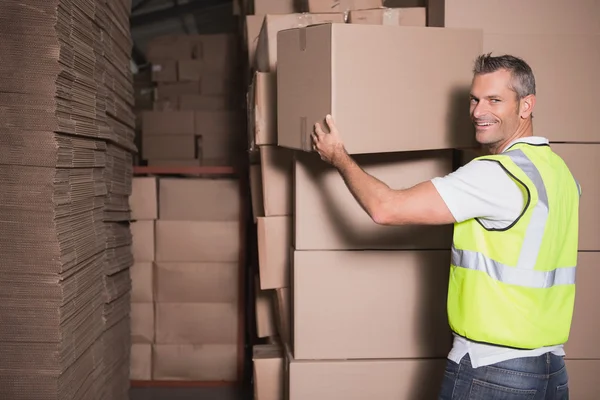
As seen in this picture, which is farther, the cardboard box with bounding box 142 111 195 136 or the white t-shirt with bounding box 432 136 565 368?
the cardboard box with bounding box 142 111 195 136

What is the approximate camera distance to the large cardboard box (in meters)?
2.38

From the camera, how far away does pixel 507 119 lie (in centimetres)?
191

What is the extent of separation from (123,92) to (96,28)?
1.97 feet

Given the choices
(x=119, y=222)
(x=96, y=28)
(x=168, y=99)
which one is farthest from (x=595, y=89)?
(x=168, y=99)

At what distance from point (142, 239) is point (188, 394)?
1017 millimetres

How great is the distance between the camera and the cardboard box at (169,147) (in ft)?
14.9

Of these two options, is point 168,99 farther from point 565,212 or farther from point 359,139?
point 565,212

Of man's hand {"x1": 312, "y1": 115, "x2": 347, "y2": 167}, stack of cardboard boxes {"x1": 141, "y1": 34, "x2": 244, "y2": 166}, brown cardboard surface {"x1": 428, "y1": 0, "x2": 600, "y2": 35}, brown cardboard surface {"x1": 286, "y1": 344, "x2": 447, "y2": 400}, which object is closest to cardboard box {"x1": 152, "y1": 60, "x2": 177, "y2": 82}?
stack of cardboard boxes {"x1": 141, "y1": 34, "x2": 244, "y2": 166}

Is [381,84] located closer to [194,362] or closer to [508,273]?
[508,273]

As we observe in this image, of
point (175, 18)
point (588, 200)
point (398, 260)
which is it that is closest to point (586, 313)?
point (588, 200)

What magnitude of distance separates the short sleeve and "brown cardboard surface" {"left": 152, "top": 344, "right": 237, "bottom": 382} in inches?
104

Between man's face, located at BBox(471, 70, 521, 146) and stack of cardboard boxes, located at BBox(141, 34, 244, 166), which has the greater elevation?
stack of cardboard boxes, located at BBox(141, 34, 244, 166)

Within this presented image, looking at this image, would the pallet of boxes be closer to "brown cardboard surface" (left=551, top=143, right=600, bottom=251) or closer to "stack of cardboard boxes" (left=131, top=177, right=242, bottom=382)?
"brown cardboard surface" (left=551, top=143, right=600, bottom=251)

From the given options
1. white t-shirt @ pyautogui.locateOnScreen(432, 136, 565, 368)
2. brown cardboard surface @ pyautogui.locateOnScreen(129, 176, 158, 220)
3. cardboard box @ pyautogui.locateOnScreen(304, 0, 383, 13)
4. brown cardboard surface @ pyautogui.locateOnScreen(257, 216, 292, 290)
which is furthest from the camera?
brown cardboard surface @ pyautogui.locateOnScreen(129, 176, 158, 220)
